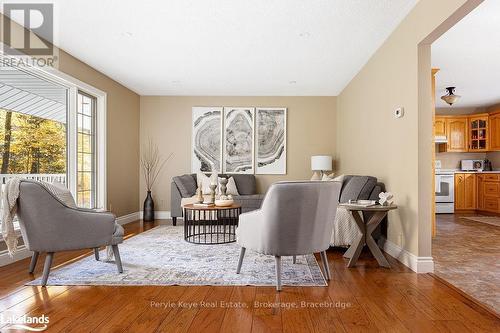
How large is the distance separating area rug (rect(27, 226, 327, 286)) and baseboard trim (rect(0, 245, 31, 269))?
28.6 inches

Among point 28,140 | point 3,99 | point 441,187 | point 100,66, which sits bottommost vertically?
point 441,187

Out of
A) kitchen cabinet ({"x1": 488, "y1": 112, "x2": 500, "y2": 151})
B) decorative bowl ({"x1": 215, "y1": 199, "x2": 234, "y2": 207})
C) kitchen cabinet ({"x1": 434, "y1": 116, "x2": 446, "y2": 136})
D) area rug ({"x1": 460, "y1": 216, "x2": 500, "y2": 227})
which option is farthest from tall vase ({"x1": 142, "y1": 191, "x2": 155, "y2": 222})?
kitchen cabinet ({"x1": 488, "y1": 112, "x2": 500, "y2": 151})

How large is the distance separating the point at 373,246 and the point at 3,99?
19.9 feet

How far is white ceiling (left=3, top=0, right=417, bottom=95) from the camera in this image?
3.14 m

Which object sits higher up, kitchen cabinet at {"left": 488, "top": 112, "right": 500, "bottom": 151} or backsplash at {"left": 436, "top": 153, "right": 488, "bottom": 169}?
kitchen cabinet at {"left": 488, "top": 112, "right": 500, "bottom": 151}

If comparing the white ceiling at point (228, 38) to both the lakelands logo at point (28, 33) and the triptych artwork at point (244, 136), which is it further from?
the triptych artwork at point (244, 136)

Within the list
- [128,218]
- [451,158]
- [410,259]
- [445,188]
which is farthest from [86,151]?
[451,158]

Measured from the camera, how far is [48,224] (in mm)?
2594

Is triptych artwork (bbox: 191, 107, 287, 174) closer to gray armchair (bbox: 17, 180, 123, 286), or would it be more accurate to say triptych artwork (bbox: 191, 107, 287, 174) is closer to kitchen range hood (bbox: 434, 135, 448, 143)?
kitchen range hood (bbox: 434, 135, 448, 143)

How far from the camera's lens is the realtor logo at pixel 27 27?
3.21m

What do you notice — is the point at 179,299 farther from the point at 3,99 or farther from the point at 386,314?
the point at 3,99

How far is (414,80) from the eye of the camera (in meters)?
3.12

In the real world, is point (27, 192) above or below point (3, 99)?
below

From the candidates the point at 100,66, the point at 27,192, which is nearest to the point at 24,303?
the point at 27,192
